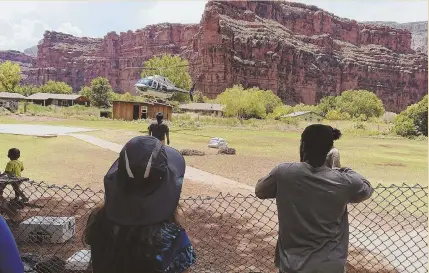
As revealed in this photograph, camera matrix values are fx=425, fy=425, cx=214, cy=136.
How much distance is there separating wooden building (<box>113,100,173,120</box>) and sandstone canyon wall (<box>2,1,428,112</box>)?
64.8 m

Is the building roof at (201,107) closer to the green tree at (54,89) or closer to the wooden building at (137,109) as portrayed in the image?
the wooden building at (137,109)

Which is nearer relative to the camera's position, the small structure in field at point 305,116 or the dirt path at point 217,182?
the dirt path at point 217,182

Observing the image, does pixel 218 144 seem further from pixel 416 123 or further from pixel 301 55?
pixel 301 55

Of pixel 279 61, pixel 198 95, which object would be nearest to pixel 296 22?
pixel 279 61

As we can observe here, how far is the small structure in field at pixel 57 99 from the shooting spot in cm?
8369

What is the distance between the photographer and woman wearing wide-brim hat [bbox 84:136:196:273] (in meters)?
1.96

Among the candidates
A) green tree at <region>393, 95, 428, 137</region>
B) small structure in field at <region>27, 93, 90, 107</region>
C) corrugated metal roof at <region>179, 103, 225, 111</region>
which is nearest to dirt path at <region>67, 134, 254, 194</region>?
green tree at <region>393, 95, 428, 137</region>

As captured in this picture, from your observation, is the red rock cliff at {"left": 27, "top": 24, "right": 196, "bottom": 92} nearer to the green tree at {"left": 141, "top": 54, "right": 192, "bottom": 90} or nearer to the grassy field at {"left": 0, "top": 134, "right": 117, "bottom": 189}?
the green tree at {"left": 141, "top": 54, "right": 192, "bottom": 90}

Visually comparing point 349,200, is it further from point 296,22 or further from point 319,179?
point 296,22

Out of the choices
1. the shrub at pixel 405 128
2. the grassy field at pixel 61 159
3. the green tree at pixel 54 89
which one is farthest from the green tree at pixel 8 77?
the shrub at pixel 405 128

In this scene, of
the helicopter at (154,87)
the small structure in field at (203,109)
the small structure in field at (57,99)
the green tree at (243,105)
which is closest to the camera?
the helicopter at (154,87)

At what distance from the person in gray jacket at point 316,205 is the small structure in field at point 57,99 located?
3414 inches

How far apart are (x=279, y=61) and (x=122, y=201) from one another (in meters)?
136

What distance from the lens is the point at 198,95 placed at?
9994 cm
